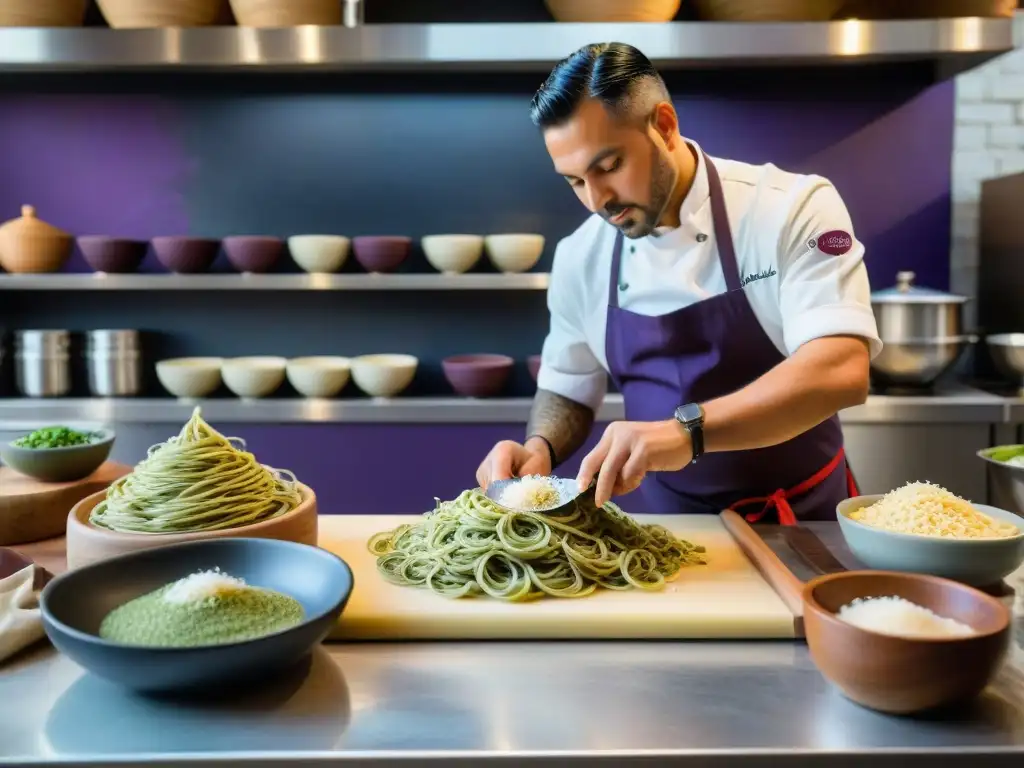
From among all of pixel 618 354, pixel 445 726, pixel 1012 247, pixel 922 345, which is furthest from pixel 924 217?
pixel 445 726

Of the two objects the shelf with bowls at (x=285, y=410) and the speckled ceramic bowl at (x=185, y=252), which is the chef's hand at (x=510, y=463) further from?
the speckled ceramic bowl at (x=185, y=252)

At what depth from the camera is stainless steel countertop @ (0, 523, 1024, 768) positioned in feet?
3.54

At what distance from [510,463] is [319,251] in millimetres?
1995

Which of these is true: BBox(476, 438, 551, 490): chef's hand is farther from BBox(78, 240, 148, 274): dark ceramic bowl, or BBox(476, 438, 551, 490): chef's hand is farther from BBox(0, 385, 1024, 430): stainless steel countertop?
BBox(78, 240, 148, 274): dark ceramic bowl

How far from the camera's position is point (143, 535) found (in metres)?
1.45

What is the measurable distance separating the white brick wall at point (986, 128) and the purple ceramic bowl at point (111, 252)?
137 inches

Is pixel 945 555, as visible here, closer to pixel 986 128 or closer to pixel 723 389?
pixel 723 389

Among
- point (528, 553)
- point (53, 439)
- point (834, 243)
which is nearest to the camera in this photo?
point (528, 553)

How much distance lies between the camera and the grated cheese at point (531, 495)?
1.71 m

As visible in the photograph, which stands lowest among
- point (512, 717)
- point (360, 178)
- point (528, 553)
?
point (512, 717)

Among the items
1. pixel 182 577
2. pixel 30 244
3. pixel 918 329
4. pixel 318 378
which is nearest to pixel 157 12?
pixel 30 244

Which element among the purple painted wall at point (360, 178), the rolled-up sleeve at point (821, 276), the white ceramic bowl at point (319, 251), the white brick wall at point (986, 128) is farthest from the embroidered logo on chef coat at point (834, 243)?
the white brick wall at point (986, 128)

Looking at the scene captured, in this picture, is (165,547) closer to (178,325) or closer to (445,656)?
(445,656)

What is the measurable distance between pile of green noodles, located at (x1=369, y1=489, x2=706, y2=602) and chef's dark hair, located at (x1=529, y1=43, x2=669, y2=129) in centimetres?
87
